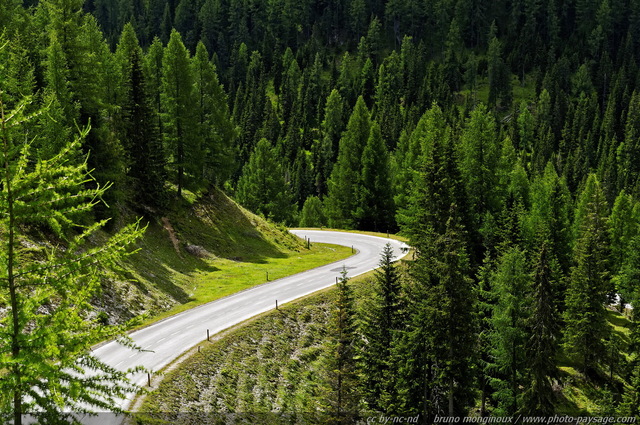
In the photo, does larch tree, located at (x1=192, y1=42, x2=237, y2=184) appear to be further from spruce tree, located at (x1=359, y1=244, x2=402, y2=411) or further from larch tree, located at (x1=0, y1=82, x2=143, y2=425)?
larch tree, located at (x1=0, y1=82, x2=143, y2=425)

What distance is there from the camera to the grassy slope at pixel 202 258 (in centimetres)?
3344

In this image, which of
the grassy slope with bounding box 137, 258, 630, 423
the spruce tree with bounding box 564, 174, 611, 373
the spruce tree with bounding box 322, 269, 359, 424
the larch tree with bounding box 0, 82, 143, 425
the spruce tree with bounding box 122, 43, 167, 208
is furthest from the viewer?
the spruce tree with bounding box 564, 174, 611, 373

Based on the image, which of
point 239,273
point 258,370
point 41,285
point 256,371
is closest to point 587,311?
point 239,273

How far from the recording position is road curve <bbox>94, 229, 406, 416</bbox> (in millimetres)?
25828

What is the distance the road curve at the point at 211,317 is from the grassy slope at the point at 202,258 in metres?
1.44

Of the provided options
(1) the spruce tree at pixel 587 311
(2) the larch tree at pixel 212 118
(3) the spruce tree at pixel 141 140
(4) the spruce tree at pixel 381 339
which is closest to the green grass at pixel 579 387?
(1) the spruce tree at pixel 587 311

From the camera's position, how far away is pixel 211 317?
32.8 m

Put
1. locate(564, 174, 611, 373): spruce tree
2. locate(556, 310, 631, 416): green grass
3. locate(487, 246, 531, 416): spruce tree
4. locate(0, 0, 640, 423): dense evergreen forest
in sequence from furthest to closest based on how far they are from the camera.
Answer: locate(564, 174, 611, 373): spruce tree, locate(556, 310, 631, 416): green grass, locate(487, 246, 531, 416): spruce tree, locate(0, 0, 640, 423): dense evergreen forest

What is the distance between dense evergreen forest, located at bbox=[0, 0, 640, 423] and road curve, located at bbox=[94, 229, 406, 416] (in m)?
6.49

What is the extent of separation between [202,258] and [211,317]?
13.7 meters

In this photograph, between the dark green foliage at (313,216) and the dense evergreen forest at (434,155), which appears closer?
the dense evergreen forest at (434,155)

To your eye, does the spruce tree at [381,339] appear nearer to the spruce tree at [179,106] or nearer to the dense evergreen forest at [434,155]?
the dense evergreen forest at [434,155]

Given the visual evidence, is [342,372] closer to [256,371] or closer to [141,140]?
[256,371]

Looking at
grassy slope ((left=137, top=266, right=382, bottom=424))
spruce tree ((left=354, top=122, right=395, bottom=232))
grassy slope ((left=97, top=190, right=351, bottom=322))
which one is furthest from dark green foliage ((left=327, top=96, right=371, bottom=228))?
grassy slope ((left=137, top=266, right=382, bottom=424))
